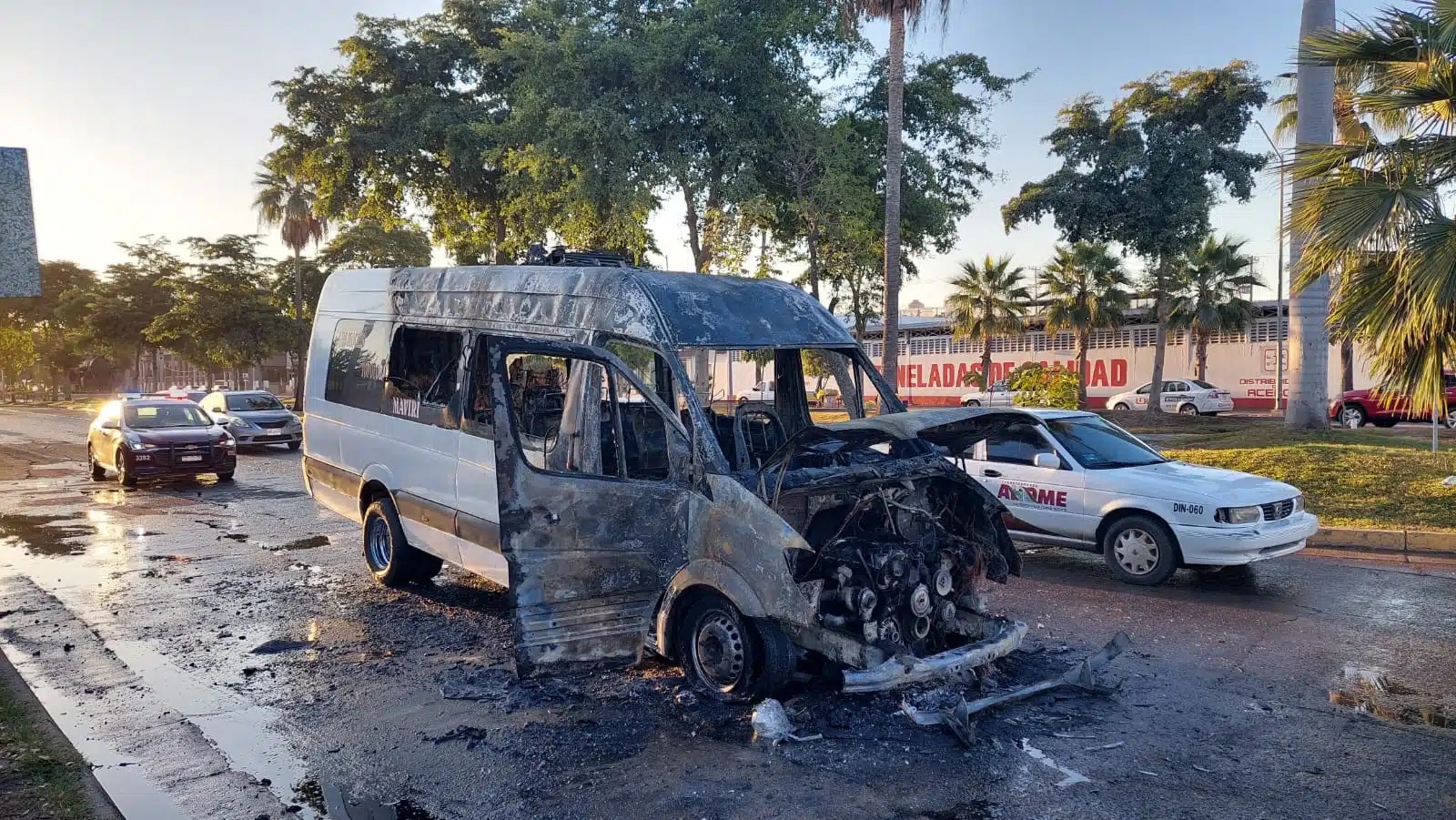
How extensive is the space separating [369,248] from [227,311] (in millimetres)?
6606

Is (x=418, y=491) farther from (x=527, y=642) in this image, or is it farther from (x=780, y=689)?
(x=780, y=689)

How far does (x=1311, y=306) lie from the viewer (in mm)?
15695

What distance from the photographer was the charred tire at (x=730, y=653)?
195 inches

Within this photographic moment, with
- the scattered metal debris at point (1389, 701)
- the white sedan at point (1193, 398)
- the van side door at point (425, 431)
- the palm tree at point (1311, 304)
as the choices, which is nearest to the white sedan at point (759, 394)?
the van side door at point (425, 431)

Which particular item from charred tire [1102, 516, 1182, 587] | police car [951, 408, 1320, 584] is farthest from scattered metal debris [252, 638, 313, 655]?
charred tire [1102, 516, 1182, 587]

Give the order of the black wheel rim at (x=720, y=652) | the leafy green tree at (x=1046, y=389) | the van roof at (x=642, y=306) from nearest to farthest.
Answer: the black wheel rim at (x=720, y=652) → the van roof at (x=642, y=306) → the leafy green tree at (x=1046, y=389)

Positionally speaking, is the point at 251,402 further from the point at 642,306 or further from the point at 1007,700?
the point at 1007,700

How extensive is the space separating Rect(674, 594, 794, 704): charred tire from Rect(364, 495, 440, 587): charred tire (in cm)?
350

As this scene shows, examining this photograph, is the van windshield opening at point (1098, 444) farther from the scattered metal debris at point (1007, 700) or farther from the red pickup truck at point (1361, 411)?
the red pickup truck at point (1361, 411)

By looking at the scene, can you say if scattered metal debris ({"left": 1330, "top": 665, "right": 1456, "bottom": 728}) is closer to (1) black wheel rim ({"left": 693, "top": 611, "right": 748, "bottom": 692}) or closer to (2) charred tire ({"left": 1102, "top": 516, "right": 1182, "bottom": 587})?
(2) charred tire ({"left": 1102, "top": 516, "right": 1182, "bottom": 587})

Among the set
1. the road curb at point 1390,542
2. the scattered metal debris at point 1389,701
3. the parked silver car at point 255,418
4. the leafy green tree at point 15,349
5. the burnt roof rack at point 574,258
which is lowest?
the scattered metal debris at point 1389,701

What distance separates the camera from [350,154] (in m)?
25.6

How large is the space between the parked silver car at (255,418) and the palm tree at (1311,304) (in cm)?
2160

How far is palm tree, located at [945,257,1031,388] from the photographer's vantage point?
4028cm
